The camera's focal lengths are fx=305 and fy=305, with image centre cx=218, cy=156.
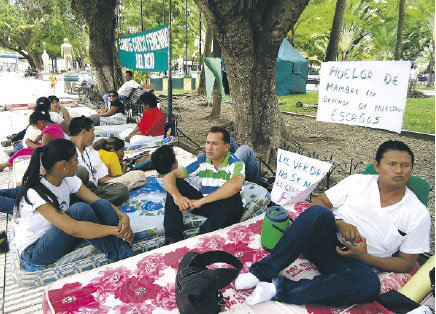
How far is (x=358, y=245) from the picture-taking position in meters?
2.46

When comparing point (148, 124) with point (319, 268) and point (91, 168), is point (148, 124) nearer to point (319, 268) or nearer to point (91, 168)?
point (91, 168)

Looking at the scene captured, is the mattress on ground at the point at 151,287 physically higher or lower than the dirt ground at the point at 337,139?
lower

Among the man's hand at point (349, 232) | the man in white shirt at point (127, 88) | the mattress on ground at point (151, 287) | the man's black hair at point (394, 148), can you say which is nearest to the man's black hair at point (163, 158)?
the mattress on ground at point (151, 287)

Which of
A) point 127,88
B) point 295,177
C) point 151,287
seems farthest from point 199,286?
point 127,88

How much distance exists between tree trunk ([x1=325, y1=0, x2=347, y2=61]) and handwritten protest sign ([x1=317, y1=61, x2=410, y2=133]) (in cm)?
746

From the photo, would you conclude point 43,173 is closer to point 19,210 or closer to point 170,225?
point 19,210

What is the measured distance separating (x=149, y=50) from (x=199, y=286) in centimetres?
662

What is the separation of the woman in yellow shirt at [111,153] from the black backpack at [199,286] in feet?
8.21

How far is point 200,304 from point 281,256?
809 millimetres

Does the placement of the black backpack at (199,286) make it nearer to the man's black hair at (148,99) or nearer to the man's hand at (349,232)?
the man's hand at (349,232)

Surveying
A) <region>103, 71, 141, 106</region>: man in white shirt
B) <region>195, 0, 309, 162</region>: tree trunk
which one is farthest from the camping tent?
<region>195, 0, 309, 162</region>: tree trunk

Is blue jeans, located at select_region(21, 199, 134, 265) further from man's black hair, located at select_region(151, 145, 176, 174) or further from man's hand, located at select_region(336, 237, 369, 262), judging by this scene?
man's hand, located at select_region(336, 237, 369, 262)

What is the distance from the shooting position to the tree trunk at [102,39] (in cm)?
1262

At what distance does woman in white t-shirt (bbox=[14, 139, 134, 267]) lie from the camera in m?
2.61
